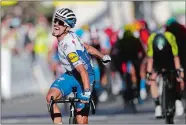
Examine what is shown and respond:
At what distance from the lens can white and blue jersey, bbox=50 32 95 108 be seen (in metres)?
11.9

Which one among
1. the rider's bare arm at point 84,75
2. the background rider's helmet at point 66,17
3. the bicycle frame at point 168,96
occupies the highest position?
the background rider's helmet at point 66,17

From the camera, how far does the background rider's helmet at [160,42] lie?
53.7 feet

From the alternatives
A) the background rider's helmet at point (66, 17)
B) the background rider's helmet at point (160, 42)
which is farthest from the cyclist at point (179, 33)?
the background rider's helmet at point (66, 17)

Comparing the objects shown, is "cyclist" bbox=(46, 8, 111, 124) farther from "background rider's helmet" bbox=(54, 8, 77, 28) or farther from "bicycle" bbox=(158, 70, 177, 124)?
"bicycle" bbox=(158, 70, 177, 124)

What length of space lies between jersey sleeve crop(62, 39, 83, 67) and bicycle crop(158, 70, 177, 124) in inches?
185

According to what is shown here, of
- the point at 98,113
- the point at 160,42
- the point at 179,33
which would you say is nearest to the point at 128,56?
the point at 98,113

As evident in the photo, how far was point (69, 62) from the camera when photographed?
11.9 m

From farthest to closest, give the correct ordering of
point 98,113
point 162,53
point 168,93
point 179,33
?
point 98,113, point 179,33, point 162,53, point 168,93

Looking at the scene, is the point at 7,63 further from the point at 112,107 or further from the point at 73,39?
the point at 73,39

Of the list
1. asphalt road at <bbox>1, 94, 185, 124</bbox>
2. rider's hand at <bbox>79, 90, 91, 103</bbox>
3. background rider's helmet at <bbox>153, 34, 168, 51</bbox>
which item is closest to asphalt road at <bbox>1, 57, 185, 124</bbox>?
asphalt road at <bbox>1, 94, 185, 124</bbox>

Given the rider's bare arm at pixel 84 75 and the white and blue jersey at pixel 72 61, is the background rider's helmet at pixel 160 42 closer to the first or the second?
the white and blue jersey at pixel 72 61

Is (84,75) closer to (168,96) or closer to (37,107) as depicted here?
(168,96)

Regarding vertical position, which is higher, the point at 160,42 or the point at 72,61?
the point at 160,42

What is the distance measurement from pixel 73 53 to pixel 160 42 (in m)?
4.76
